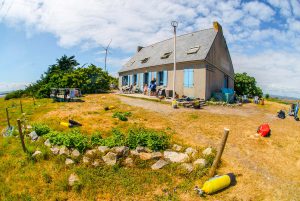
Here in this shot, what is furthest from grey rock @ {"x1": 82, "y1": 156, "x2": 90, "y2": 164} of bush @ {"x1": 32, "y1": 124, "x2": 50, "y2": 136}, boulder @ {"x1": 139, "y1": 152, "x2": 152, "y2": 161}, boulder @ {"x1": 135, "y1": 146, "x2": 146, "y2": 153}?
bush @ {"x1": 32, "y1": 124, "x2": 50, "y2": 136}

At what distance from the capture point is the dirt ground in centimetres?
659

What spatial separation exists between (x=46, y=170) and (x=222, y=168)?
607 cm

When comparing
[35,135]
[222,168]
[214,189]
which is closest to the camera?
[214,189]

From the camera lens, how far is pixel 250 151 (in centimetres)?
884

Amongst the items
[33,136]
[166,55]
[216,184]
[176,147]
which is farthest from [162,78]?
[216,184]

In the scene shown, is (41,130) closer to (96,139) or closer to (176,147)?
(96,139)

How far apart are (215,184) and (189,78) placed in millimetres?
14933

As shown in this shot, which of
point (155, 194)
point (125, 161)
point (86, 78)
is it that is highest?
point (86, 78)

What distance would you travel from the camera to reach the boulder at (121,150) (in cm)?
809

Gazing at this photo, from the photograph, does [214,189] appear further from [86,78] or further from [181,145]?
[86,78]

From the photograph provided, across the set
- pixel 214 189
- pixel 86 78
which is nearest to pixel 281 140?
pixel 214 189

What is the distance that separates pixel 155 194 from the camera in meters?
6.52

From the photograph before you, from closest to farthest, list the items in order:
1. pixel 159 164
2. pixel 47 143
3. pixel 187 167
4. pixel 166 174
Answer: pixel 166 174 → pixel 187 167 → pixel 159 164 → pixel 47 143

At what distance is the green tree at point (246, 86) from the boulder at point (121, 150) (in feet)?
87.8
